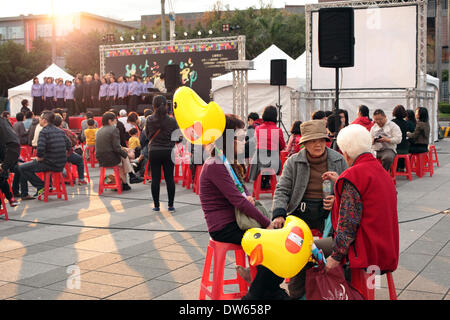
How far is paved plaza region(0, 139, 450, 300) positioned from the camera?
Result: 5078 mm

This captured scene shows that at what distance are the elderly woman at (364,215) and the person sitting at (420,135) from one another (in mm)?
Result: 9028

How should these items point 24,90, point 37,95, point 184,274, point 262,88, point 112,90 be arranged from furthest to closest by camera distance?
point 24,90, point 37,95, point 112,90, point 262,88, point 184,274

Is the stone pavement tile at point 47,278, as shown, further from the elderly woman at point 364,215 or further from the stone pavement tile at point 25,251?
the elderly woman at point 364,215

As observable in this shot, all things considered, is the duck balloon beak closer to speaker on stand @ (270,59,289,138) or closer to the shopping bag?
the shopping bag

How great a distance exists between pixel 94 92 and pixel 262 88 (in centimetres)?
719

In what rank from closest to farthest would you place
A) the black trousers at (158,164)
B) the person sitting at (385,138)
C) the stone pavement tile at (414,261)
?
1. the stone pavement tile at (414,261)
2. the black trousers at (158,164)
3. the person sitting at (385,138)

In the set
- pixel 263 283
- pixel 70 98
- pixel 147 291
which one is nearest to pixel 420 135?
pixel 147 291

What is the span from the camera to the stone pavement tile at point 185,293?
482 centimetres

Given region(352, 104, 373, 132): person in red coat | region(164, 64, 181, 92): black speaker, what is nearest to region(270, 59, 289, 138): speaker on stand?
region(164, 64, 181, 92): black speaker

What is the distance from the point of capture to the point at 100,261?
6074 mm

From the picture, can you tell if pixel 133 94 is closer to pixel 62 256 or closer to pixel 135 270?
pixel 62 256

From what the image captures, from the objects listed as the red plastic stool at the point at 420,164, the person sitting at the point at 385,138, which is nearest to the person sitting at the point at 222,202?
the person sitting at the point at 385,138

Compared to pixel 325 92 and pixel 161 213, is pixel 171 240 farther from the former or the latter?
pixel 325 92
